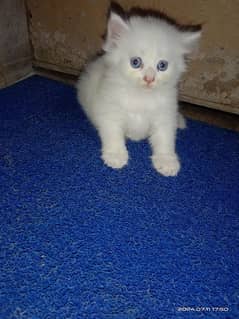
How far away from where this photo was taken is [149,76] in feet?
4.99

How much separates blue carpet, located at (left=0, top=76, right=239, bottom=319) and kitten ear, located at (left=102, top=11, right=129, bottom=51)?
1.66 feet

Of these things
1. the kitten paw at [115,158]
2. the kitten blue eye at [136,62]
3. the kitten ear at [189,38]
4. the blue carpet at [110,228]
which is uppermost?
the kitten ear at [189,38]

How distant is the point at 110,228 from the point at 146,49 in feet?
2.49

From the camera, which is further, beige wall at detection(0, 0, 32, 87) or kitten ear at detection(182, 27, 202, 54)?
beige wall at detection(0, 0, 32, 87)

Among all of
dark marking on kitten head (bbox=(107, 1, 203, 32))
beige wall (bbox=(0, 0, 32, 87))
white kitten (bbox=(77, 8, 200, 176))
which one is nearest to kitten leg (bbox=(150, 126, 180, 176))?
white kitten (bbox=(77, 8, 200, 176))

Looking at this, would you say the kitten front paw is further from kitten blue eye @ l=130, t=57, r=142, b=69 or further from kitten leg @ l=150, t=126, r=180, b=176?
kitten blue eye @ l=130, t=57, r=142, b=69

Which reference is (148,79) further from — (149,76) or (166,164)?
(166,164)

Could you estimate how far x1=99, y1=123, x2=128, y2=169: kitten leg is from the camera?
68.0 inches

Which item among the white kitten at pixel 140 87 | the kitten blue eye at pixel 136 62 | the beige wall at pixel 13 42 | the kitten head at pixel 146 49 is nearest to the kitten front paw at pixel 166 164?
the white kitten at pixel 140 87

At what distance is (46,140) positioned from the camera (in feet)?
6.13

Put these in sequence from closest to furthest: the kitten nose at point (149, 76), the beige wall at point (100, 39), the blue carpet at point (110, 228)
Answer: the blue carpet at point (110, 228) → the kitten nose at point (149, 76) → the beige wall at point (100, 39)

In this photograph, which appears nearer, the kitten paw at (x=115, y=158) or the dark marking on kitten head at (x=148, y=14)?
the kitten paw at (x=115, y=158)

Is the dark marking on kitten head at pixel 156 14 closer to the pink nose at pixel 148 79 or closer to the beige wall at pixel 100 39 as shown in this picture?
the beige wall at pixel 100 39

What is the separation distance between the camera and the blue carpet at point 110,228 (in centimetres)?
115
